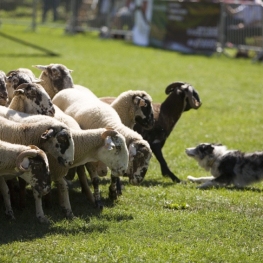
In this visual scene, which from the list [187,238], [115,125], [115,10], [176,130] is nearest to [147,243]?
[187,238]

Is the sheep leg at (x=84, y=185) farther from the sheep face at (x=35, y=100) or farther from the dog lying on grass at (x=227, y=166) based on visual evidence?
the dog lying on grass at (x=227, y=166)

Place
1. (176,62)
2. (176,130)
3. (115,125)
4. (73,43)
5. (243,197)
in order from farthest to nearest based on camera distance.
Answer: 1. (73,43)
2. (176,62)
3. (176,130)
4. (243,197)
5. (115,125)

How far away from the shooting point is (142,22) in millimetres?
28469

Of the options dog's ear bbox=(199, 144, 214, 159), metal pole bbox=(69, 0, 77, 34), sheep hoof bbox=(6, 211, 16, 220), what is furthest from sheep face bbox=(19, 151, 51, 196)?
metal pole bbox=(69, 0, 77, 34)

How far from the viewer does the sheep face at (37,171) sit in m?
6.84

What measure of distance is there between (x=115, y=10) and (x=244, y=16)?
9.01 meters

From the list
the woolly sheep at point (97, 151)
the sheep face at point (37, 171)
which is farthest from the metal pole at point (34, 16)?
the sheep face at point (37, 171)

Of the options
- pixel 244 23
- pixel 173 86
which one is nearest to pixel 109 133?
pixel 173 86

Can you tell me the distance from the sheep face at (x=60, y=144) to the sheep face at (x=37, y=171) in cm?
39

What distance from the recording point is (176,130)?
532 inches

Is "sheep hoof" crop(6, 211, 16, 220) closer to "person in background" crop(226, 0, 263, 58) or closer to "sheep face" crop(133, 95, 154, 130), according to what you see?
"sheep face" crop(133, 95, 154, 130)

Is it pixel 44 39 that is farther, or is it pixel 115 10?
pixel 115 10

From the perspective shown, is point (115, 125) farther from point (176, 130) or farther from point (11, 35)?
point (11, 35)

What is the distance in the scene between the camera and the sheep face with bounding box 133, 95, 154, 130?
9.16 metres
